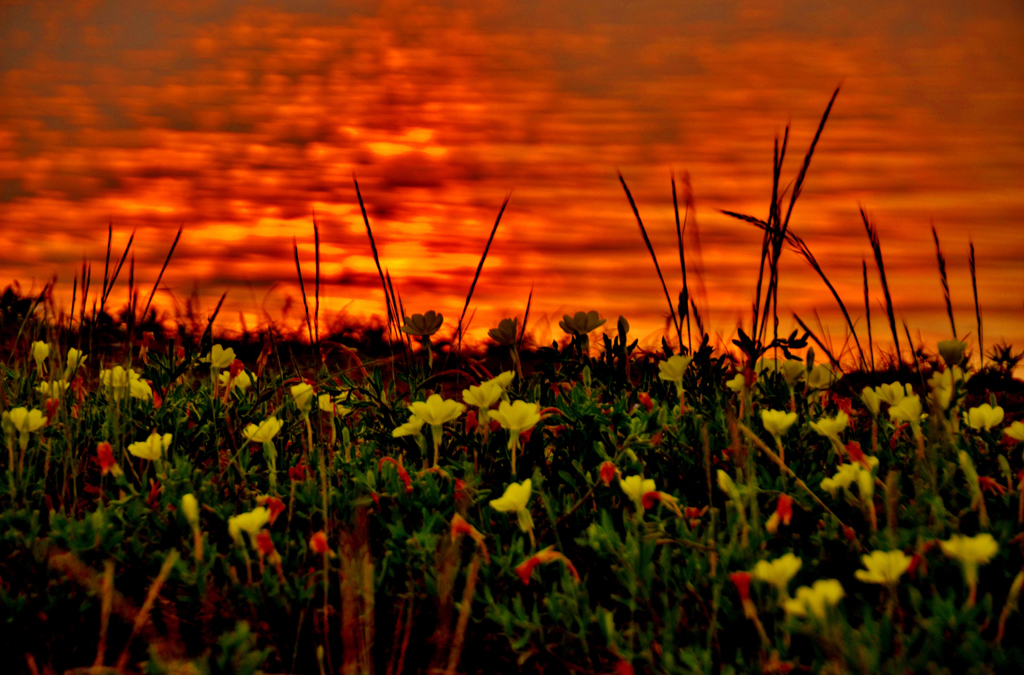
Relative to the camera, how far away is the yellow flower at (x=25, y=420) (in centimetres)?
212

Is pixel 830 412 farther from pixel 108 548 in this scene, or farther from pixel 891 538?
pixel 108 548

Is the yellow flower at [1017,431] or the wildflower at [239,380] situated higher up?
the yellow flower at [1017,431]

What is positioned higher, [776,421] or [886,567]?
[776,421]

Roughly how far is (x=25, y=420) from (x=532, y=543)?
1.42 metres

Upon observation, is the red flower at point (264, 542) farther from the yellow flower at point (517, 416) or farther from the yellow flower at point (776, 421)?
the yellow flower at point (776, 421)

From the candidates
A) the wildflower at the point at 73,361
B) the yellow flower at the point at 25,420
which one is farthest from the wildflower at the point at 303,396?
the wildflower at the point at 73,361

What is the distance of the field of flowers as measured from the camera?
1523 millimetres

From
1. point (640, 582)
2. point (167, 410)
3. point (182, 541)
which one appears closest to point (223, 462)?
point (167, 410)

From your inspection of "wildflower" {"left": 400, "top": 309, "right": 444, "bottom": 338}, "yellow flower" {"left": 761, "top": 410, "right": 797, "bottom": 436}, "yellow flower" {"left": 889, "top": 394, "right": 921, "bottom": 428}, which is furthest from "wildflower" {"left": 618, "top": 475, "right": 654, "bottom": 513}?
"wildflower" {"left": 400, "top": 309, "right": 444, "bottom": 338}

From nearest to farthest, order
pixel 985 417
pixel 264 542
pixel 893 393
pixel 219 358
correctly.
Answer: pixel 264 542
pixel 985 417
pixel 893 393
pixel 219 358

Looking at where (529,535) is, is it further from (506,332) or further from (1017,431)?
(1017,431)

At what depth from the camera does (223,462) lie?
270 cm

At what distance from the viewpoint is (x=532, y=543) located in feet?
5.88

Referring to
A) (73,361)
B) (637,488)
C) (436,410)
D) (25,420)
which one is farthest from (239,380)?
(637,488)
